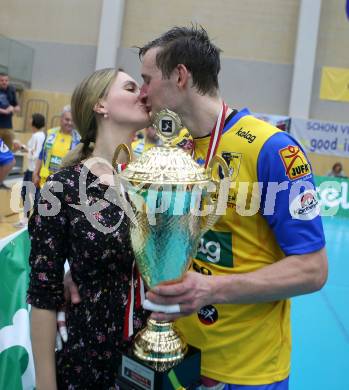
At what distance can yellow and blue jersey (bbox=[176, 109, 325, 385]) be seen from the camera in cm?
107

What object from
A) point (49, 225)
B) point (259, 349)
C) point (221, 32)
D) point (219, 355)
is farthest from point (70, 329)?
point (221, 32)

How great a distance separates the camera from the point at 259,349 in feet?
3.95

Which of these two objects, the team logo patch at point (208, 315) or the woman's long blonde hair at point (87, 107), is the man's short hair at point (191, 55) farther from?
the team logo patch at point (208, 315)

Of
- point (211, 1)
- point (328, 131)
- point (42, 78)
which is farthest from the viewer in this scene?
point (42, 78)

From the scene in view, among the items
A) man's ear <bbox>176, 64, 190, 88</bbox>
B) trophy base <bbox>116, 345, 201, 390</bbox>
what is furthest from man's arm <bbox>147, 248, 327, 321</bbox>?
man's ear <bbox>176, 64, 190, 88</bbox>

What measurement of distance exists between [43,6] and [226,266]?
48.0ft

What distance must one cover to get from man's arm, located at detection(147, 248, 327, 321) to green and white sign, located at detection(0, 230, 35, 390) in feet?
3.80

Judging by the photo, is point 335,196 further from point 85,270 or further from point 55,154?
point 85,270

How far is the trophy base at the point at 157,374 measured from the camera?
3.10 feet

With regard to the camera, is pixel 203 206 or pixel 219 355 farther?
pixel 219 355

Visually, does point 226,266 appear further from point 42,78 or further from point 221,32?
point 42,78

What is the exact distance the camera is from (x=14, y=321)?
195cm

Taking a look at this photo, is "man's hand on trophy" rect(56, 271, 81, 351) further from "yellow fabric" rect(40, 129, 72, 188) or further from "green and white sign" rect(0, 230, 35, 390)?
"yellow fabric" rect(40, 129, 72, 188)

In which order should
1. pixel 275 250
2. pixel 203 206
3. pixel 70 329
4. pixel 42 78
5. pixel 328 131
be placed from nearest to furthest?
pixel 203 206
pixel 275 250
pixel 70 329
pixel 328 131
pixel 42 78
